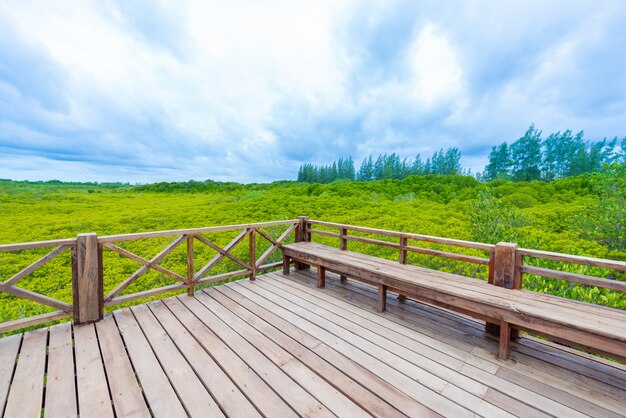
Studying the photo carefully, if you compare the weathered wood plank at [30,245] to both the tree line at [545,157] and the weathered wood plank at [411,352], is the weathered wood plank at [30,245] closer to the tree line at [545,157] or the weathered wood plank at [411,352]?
the weathered wood plank at [411,352]

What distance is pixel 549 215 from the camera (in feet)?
32.3

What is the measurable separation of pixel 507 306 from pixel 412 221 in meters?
8.62

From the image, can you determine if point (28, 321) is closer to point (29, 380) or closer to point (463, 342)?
point (29, 380)

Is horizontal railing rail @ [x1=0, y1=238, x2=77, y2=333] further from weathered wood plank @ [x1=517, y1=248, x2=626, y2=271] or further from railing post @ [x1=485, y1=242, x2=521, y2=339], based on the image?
weathered wood plank @ [x1=517, y1=248, x2=626, y2=271]

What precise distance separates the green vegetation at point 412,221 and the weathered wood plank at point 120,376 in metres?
3.14

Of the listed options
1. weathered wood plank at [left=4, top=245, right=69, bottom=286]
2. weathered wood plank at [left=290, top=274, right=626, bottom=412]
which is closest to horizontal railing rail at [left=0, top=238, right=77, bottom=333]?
weathered wood plank at [left=4, top=245, right=69, bottom=286]

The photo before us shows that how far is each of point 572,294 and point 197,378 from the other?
4.89m

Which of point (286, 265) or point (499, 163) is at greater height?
point (499, 163)

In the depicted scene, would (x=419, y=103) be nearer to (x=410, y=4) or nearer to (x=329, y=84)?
(x=329, y=84)

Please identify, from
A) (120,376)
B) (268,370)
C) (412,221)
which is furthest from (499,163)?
(120,376)

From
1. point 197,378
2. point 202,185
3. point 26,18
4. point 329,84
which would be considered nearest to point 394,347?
point 197,378

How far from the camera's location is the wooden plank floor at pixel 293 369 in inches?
68.9

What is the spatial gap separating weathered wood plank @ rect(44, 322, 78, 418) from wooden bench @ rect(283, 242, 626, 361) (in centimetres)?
281

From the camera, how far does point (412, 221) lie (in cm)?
1058
